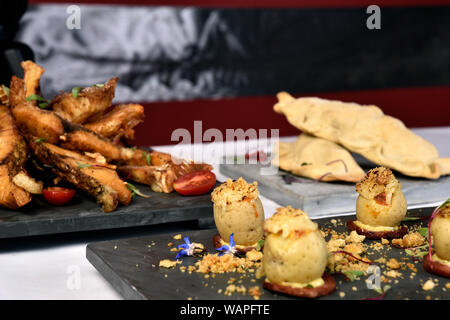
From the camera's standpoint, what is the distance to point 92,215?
67.0 inches

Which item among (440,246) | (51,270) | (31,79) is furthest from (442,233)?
(31,79)

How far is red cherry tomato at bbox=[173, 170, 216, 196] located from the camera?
1.90m

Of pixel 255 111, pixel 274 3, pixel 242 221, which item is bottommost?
pixel 255 111

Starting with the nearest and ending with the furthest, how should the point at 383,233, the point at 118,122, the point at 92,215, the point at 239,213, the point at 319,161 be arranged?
the point at 239,213 < the point at 383,233 < the point at 92,215 < the point at 118,122 < the point at 319,161

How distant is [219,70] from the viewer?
15.2 feet

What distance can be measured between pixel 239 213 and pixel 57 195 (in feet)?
1.87

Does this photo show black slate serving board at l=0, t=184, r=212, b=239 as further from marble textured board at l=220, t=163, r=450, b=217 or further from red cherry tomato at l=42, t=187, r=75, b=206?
marble textured board at l=220, t=163, r=450, b=217

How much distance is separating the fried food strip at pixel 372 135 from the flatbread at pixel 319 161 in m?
0.05

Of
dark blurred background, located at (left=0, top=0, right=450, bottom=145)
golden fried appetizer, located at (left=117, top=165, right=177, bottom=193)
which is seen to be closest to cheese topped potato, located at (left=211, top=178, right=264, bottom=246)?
golden fried appetizer, located at (left=117, top=165, right=177, bottom=193)

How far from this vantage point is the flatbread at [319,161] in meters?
2.17

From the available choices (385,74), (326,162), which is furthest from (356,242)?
(385,74)

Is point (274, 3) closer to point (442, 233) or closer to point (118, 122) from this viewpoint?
point (118, 122)
